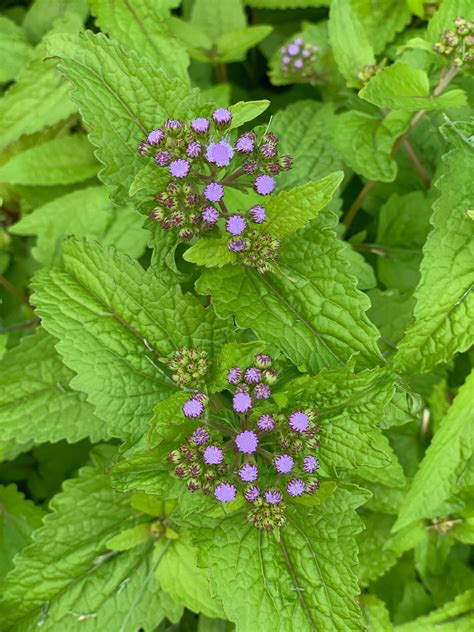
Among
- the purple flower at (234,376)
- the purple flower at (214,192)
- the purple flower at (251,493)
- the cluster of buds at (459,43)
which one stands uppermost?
the cluster of buds at (459,43)

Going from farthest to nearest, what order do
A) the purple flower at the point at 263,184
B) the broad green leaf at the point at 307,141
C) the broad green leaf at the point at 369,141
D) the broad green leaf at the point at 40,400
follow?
the broad green leaf at the point at 307,141 < the broad green leaf at the point at 369,141 < the broad green leaf at the point at 40,400 < the purple flower at the point at 263,184

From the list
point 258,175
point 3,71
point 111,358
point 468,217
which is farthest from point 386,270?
point 3,71

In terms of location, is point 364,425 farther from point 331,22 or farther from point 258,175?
point 331,22

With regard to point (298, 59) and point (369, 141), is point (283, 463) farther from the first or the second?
point (298, 59)

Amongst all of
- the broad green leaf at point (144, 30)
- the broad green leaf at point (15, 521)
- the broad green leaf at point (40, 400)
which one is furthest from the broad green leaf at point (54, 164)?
the broad green leaf at point (15, 521)

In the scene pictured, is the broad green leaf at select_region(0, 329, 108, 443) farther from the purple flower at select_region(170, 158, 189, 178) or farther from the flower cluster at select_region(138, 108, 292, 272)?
the purple flower at select_region(170, 158, 189, 178)

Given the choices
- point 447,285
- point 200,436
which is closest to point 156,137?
point 200,436

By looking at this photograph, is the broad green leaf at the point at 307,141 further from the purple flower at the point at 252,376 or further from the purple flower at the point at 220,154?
the purple flower at the point at 252,376
